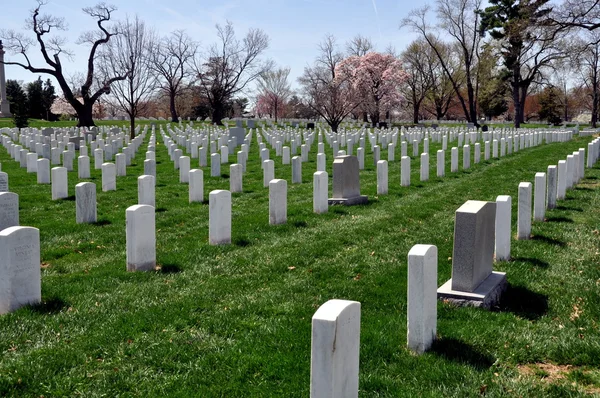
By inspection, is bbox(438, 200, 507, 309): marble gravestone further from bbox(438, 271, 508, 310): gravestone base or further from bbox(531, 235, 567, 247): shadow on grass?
bbox(531, 235, 567, 247): shadow on grass

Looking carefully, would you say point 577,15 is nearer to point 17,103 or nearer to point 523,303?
point 523,303

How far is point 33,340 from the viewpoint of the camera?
499 centimetres

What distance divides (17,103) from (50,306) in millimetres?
53180

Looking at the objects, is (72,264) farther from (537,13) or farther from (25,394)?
(537,13)

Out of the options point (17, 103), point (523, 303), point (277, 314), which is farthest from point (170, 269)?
point (17, 103)

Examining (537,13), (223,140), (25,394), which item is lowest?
(25,394)

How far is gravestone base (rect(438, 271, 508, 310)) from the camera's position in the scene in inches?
224

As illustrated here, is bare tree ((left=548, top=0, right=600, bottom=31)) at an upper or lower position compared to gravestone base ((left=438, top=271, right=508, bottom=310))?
upper

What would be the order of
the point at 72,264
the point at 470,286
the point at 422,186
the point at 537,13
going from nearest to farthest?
the point at 470,286, the point at 72,264, the point at 422,186, the point at 537,13

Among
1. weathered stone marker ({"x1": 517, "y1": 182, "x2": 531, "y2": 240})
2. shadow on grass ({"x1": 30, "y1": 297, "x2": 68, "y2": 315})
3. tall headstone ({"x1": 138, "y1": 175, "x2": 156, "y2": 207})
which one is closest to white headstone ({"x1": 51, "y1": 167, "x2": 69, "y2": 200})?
tall headstone ({"x1": 138, "y1": 175, "x2": 156, "y2": 207})

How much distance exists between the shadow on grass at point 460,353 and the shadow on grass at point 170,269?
3489 mm

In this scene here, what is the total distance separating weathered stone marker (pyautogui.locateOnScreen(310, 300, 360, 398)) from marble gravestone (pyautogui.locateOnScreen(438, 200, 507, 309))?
98.8 inches

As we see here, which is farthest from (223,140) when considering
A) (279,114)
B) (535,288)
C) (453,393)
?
(279,114)

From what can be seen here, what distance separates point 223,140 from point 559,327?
79.1 feet
